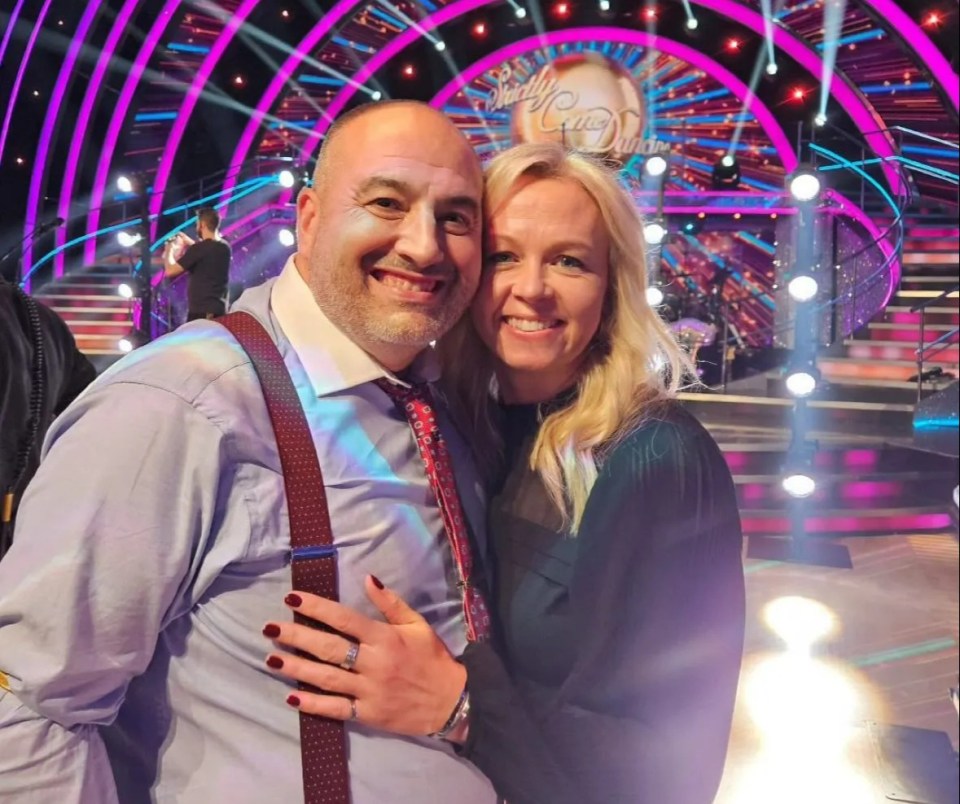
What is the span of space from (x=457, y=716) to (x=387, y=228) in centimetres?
79

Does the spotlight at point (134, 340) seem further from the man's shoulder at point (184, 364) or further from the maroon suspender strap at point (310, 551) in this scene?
the maroon suspender strap at point (310, 551)

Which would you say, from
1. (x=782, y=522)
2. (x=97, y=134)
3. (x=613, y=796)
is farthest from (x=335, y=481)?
(x=97, y=134)

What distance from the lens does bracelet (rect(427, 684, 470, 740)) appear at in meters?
1.13

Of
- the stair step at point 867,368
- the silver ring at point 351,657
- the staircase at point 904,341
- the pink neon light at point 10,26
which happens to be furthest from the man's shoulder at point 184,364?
the stair step at point 867,368

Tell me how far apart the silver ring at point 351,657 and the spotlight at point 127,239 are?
766cm

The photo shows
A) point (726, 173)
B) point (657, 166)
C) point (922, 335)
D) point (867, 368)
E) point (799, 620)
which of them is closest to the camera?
point (799, 620)

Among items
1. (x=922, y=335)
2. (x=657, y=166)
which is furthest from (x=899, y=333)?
(x=657, y=166)

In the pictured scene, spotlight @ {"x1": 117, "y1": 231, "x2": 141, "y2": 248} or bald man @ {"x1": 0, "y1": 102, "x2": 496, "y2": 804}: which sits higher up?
spotlight @ {"x1": 117, "y1": 231, "x2": 141, "y2": 248}

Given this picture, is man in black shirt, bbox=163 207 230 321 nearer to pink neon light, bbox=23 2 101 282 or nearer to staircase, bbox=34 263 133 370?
pink neon light, bbox=23 2 101 282

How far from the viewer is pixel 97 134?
30.2ft

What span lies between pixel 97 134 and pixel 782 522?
9109 mm

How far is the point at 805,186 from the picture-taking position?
15.6ft

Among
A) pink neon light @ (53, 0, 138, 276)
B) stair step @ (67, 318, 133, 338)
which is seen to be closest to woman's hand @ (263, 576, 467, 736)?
pink neon light @ (53, 0, 138, 276)

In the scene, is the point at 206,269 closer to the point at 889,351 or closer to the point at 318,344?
the point at 318,344
